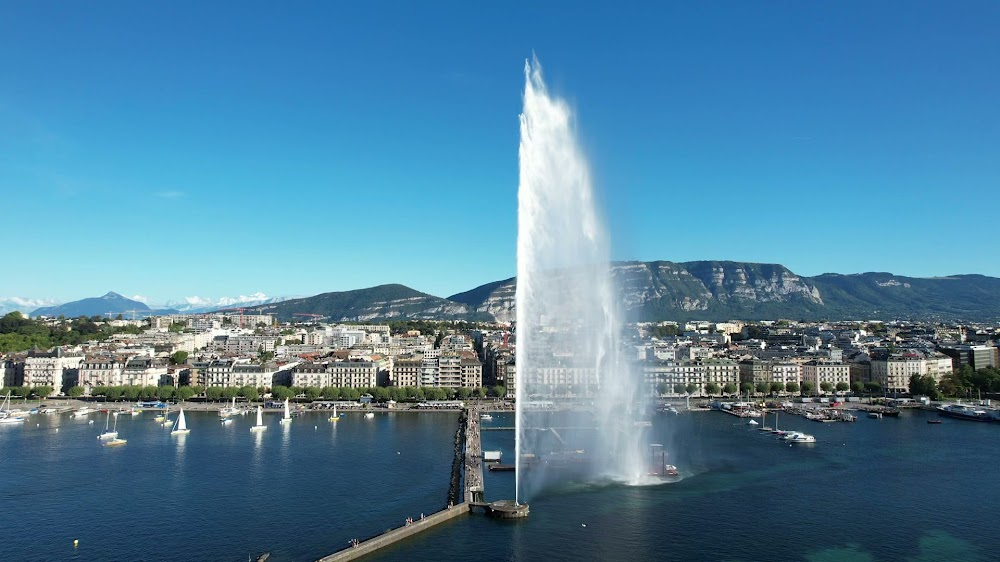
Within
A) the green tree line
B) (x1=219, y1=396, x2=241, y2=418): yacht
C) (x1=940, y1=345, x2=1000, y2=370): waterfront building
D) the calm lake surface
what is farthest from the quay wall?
the green tree line

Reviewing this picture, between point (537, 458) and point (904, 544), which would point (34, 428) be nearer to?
point (537, 458)

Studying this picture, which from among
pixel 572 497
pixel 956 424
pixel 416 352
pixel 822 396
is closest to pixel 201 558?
pixel 572 497

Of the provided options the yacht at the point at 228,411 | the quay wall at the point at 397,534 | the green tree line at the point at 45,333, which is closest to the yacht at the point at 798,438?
the quay wall at the point at 397,534

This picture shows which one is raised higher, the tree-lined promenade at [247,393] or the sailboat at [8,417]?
the tree-lined promenade at [247,393]

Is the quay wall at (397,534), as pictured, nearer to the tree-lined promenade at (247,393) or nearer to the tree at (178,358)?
the tree-lined promenade at (247,393)

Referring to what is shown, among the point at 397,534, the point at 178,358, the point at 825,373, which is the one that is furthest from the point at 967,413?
the point at 178,358

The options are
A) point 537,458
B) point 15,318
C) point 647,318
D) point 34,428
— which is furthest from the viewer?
point 647,318
